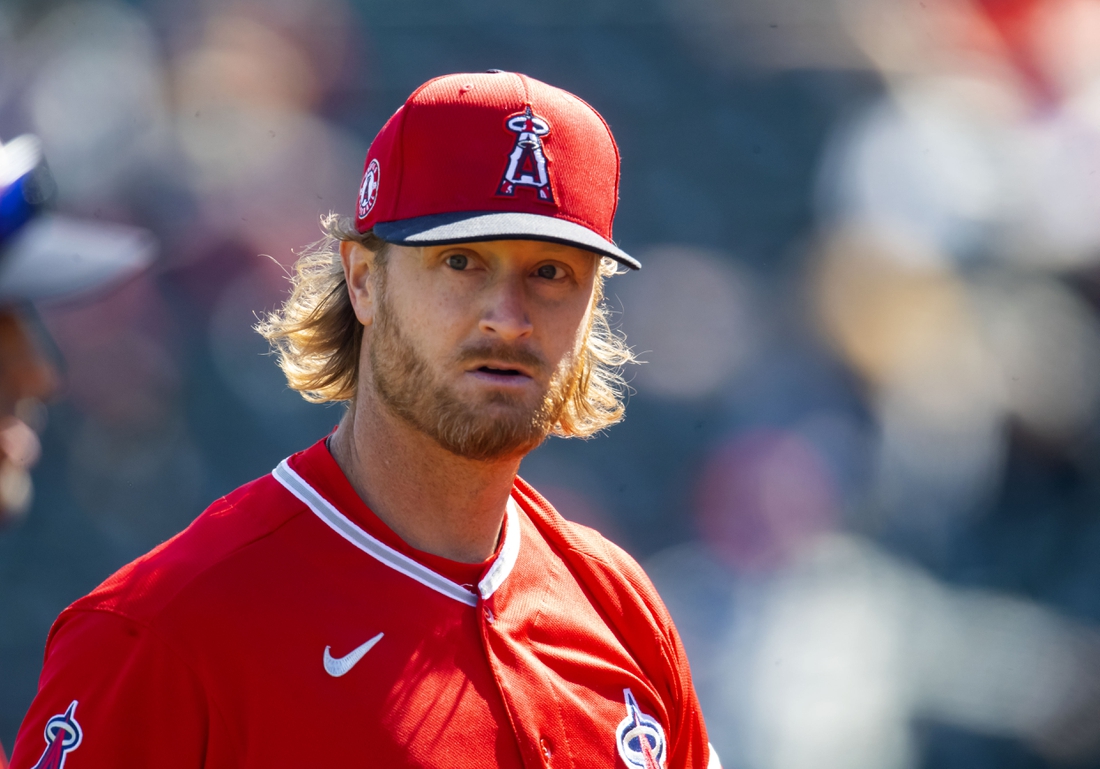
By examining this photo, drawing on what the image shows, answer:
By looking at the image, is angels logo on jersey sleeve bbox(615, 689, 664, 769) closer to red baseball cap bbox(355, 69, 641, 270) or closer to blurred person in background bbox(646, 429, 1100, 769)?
red baseball cap bbox(355, 69, 641, 270)

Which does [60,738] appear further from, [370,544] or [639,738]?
[639,738]

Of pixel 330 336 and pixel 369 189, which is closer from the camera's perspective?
pixel 369 189

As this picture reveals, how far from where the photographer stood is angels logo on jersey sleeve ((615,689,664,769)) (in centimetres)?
159

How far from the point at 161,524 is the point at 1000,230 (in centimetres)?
358

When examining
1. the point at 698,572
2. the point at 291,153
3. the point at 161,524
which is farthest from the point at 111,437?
the point at 698,572

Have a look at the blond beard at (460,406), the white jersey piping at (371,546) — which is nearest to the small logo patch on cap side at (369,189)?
the blond beard at (460,406)

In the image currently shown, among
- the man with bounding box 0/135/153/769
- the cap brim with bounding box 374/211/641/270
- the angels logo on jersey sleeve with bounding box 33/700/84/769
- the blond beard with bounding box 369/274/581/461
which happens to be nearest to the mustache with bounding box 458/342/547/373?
the blond beard with bounding box 369/274/581/461

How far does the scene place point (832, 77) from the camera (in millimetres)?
4613

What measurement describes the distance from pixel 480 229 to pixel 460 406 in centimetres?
25

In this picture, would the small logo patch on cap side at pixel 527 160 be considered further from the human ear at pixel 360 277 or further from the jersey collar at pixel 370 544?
the jersey collar at pixel 370 544

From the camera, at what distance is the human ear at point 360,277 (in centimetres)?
170

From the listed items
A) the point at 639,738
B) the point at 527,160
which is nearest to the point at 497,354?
the point at 527,160

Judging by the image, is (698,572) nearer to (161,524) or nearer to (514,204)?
(161,524)

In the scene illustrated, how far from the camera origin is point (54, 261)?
187 cm
